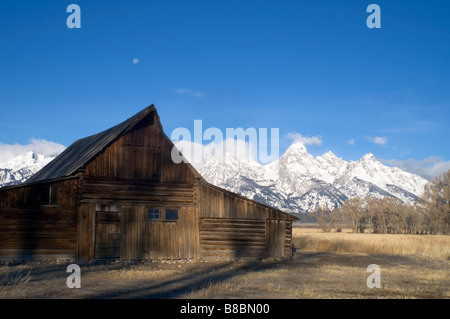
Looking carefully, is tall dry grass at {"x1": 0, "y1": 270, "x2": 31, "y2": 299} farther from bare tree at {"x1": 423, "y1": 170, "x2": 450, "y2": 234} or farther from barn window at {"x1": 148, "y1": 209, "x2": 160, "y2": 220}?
bare tree at {"x1": 423, "y1": 170, "x2": 450, "y2": 234}

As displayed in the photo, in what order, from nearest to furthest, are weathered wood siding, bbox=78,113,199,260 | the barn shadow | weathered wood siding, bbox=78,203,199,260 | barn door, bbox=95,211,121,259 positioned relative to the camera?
the barn shadow < weathered wood siding, bbox=78,203,199,260 < barn door, bbox=95,211,121,259 < weathered wood siding, bbox=78,113,199,260

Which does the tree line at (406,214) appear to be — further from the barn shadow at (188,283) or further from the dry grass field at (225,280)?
the barn shadow at (188,283)

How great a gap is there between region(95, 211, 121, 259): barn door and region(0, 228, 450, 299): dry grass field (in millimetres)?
714

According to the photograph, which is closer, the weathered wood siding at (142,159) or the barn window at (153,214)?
the weathered wood siding at (142,159)

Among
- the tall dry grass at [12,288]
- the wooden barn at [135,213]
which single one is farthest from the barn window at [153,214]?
the tall dry grass at [12,288]

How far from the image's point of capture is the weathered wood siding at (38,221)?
21.3m

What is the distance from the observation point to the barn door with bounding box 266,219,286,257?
2623 centimetres

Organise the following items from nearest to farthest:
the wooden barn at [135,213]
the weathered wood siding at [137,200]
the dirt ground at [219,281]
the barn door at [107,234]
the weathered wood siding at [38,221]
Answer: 1. the dirt ground at [219,281]
2. the weathered wood siding at [38,221]
3. the wooden barn at [135,213]
4. the barn door at [107,234]
5. the weathered wood siding at [137,200]

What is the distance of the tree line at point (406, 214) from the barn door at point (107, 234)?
194 feet

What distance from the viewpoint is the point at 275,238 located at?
26359 mm

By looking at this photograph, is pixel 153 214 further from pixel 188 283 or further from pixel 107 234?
pixel 188 283

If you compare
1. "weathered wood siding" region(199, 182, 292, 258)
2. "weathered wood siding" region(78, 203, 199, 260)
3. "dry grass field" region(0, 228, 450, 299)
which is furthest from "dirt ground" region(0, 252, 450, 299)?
"weathered wood siding" region(199, 182, 292, 258)
